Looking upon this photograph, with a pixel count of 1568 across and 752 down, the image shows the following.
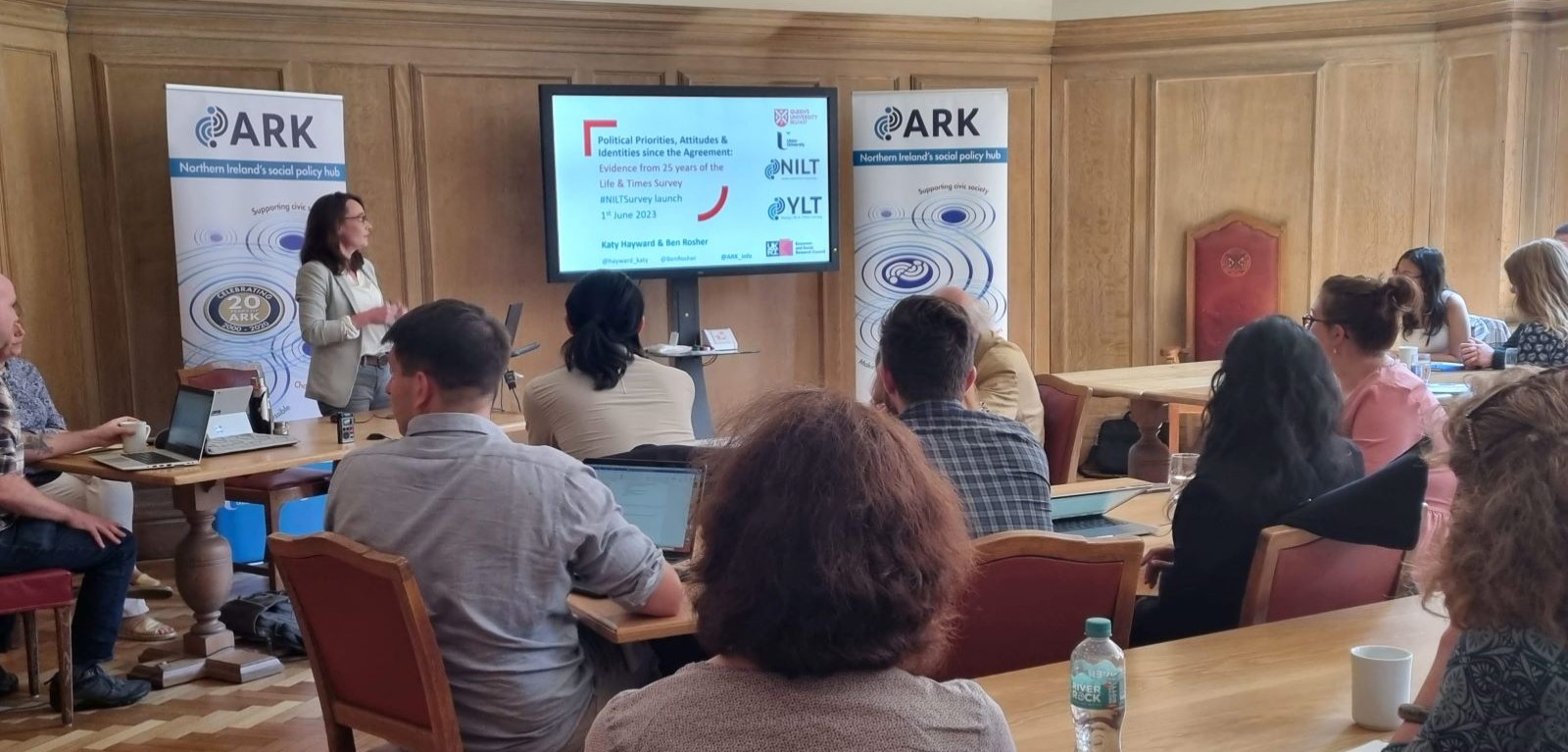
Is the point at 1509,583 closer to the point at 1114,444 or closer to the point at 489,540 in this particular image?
the point at 489,540

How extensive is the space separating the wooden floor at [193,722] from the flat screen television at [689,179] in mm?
2812

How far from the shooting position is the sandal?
493cm

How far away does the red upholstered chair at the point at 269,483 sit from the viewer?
5.04 metres

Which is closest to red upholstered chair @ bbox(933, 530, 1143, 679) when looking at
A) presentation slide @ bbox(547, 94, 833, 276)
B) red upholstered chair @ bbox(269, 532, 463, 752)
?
red upholstered chair @ bbox(269, 532, 463, 752)

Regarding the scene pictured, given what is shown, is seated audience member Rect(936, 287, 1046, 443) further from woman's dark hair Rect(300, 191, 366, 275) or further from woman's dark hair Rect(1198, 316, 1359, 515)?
woman's dark hair Rect(300, 191, 366, 275)

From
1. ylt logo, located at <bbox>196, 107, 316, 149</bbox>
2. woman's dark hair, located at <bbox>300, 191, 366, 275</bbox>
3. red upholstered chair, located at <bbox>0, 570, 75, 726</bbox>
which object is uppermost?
ylt logo, located at <bbox>196, 107, 316, 149</bbox>

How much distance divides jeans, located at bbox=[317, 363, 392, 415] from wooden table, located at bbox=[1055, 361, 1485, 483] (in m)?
2.69

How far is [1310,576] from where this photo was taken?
2666 mm

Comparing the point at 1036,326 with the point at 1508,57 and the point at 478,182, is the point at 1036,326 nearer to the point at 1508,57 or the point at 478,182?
the point at 1508,57

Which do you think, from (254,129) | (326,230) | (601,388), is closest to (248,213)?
(254,129)

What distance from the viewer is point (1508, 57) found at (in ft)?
24.0

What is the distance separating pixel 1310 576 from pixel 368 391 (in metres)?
4.03

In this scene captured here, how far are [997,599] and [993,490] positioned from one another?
1.52 feet

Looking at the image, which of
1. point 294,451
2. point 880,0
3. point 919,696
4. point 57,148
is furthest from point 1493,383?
point 880,0
